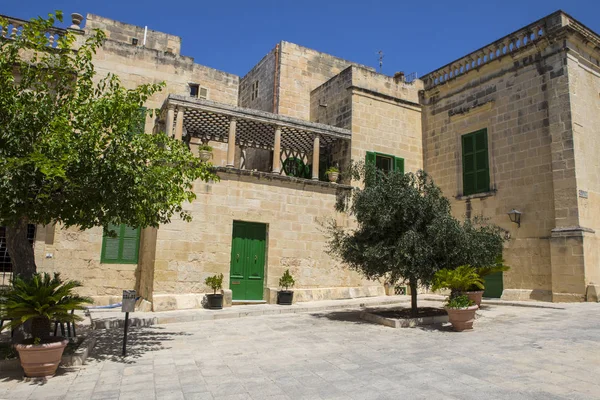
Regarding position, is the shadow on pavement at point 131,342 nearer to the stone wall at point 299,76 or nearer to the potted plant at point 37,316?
the potted plant at point 37,316

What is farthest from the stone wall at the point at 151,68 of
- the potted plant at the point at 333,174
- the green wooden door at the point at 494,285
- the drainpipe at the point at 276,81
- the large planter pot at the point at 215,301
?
the green wooden door at the point at 494,285

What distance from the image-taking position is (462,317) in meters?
8.07

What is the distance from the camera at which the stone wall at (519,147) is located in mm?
12133

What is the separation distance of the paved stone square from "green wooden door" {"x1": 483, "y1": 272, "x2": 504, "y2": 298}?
14.3ft

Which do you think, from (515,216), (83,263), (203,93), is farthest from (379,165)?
(83,263)

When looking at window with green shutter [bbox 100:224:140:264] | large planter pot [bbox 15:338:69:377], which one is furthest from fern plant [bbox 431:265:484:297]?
window with green shutter [bbox 100:224:140:264]

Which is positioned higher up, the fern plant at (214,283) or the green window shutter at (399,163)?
the green window shutter at (399,163)

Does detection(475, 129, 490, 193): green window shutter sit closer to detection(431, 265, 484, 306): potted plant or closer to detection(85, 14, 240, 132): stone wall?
detection(431, 265, 484, 306): potted plant

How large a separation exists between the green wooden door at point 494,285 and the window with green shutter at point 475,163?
271cm

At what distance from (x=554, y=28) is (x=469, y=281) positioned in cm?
851

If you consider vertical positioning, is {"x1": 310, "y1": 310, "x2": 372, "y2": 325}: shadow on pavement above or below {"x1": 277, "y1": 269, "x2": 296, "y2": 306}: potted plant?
below

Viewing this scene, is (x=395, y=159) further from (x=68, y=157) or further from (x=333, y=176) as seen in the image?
(x=68, y=157)

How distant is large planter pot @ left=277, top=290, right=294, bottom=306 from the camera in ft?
39.4

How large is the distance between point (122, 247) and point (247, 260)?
12.4 feet
